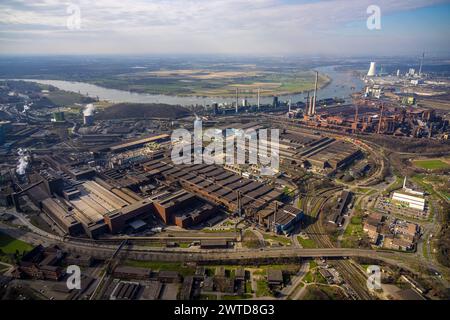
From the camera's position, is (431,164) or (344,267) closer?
(344,267)

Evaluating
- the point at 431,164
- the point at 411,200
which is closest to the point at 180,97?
the point at 431,164

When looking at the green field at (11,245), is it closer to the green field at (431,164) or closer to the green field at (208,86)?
the green field at (431,164)

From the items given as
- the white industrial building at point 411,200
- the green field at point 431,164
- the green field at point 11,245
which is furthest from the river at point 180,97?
the green field at point 11,245

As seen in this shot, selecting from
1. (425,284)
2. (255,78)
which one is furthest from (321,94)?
(425,284)

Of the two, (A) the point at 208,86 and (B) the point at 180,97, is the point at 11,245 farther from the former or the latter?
(A) the point at 208,86

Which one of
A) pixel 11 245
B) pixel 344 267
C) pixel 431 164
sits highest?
pixel 431 164

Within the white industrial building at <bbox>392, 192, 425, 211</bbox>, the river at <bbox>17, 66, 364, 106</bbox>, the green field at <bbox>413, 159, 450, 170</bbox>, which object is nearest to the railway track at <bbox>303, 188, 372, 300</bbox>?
the white industrial building at <bbox>392, 192, 425, 211</bbox>

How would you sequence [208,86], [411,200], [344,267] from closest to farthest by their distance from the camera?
[344,267] < [411,200] < [208,86]
